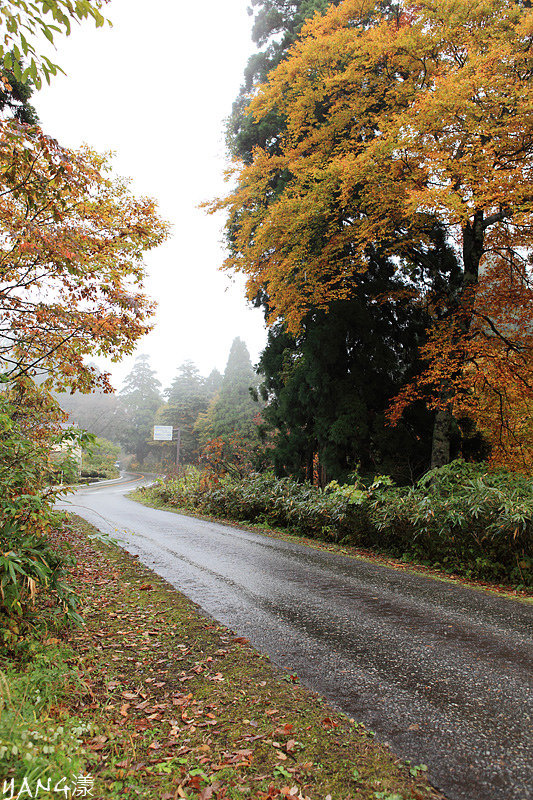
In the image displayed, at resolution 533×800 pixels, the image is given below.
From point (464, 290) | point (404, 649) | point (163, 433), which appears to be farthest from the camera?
point (163, 433)

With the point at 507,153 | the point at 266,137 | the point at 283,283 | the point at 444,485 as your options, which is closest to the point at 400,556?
the point at 444,485

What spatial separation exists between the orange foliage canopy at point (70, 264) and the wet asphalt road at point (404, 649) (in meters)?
3.35

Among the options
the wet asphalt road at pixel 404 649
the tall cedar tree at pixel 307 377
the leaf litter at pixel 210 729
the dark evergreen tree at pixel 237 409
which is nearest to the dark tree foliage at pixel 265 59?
the tall cedar tree at pixel 307 377

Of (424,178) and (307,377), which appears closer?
(424,178)

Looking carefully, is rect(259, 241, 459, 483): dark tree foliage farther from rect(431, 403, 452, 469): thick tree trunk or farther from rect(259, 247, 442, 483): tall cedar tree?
rect(431, 403, 452, 469): thick tree trunk

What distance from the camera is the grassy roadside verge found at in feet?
6.56

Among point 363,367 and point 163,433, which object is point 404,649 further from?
point 163,433

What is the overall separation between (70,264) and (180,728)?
419cm

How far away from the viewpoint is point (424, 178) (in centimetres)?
775

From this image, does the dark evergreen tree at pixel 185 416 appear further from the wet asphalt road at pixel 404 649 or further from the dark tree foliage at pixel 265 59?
the wet asphalt road at pixel 404 649

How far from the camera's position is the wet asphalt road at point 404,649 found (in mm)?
2277

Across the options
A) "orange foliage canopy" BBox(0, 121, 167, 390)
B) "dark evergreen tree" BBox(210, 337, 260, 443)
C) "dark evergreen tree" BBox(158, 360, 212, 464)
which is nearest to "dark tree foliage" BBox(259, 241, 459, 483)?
"orange foliage canopy" BBox(0, 121, 167, 390)

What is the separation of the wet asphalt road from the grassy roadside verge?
0.68 ft

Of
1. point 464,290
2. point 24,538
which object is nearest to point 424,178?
point 464,290
